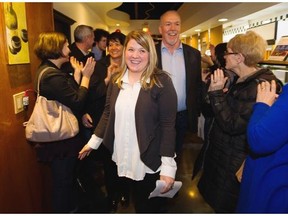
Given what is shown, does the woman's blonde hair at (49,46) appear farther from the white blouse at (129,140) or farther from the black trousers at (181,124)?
the black trousers at (181,124)

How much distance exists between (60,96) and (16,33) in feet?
1.60

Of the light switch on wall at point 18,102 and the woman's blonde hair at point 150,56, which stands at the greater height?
the woman's blonde hair at point 150,56

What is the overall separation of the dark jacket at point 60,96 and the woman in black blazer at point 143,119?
1.02 ft

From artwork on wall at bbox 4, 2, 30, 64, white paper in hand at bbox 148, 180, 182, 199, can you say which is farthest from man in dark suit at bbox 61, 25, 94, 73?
white paper in hand at bbox 148, 180, 182, 199

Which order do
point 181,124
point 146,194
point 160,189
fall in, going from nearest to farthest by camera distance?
point 160,189
point 146,194
point 181,124

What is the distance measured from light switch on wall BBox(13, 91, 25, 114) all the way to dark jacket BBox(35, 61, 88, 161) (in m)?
0.16

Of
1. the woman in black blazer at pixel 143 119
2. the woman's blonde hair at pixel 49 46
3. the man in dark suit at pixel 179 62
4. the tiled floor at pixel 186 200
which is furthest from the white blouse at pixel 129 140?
the tiled floor at pixel 186 200

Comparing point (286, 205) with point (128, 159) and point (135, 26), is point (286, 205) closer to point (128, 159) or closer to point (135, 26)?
point (128, 159)

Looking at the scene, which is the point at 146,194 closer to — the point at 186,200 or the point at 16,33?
the point at 186,200

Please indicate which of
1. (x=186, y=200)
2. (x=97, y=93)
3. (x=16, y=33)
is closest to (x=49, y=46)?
(x=16, y=33)

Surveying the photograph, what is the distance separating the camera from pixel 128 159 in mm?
1397

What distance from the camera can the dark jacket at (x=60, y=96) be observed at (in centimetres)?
152

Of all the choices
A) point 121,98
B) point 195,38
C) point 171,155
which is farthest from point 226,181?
point 195,38

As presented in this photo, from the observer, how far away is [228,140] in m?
1.55
